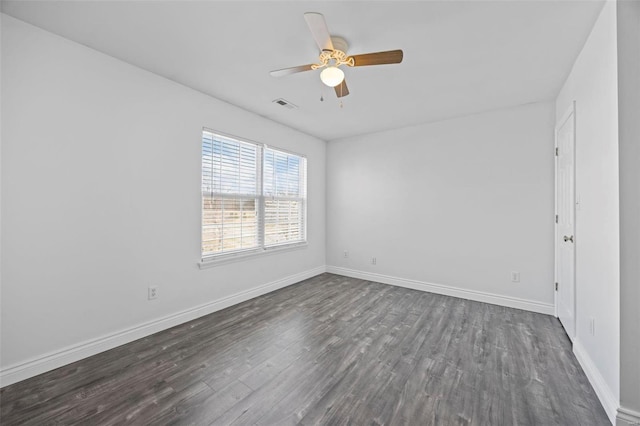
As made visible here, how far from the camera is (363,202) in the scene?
15.1 ft

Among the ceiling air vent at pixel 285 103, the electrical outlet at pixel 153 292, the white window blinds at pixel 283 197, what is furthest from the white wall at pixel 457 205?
the electrical outlet at pixel 153 292

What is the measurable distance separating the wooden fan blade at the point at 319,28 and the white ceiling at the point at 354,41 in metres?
0.19

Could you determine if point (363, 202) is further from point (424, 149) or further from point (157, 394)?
point (157, 394)

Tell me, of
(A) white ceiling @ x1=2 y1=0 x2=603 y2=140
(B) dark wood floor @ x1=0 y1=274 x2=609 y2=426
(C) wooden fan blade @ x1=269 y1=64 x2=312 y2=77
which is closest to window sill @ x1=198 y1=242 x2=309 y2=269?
(B) dark wood floor @ x1=0 y1=274 x2=609 y2=426

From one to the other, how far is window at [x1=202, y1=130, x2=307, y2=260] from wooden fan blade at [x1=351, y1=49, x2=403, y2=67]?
2027 mm

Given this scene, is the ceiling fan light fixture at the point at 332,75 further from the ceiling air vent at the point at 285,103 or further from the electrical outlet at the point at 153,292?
the electrical outlet at the point at 153,292

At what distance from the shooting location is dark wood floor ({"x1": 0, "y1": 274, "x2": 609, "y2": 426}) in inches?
61.7

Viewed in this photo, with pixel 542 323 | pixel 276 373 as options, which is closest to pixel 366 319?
pixel 276 373

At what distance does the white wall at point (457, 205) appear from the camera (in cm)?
319

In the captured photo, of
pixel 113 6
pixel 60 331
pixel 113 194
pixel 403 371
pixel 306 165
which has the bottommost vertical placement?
pixel 403 371

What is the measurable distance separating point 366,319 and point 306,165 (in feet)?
9.16

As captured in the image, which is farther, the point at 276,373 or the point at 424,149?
the point at 424,149

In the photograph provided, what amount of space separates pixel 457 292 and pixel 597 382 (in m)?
1.95

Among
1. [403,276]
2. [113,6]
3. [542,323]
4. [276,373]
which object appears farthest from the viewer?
[403,276]
